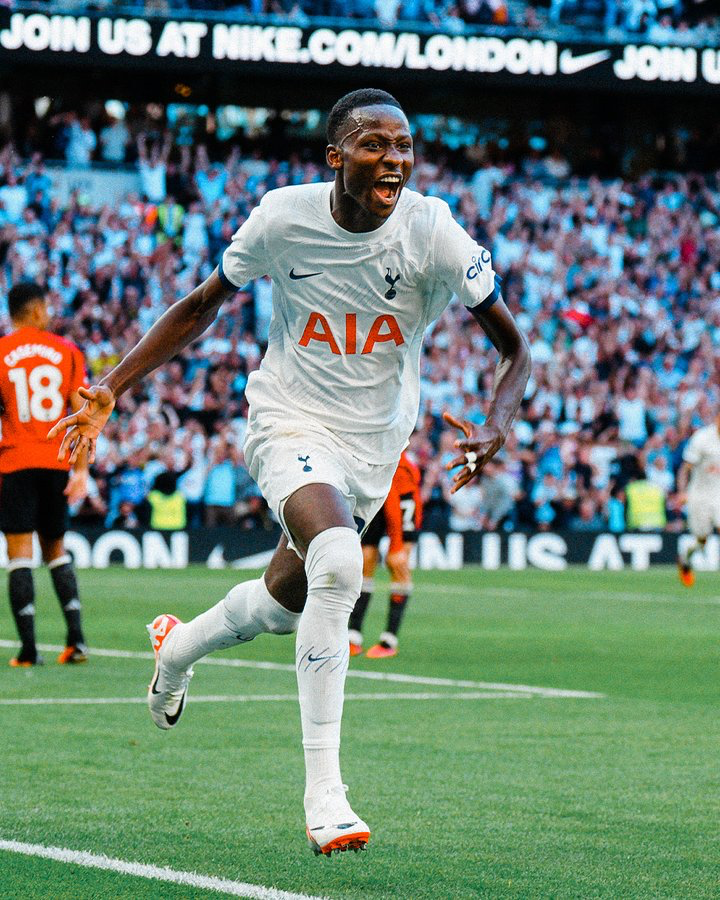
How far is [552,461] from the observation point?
967 inches

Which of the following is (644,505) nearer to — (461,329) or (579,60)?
(461,329)

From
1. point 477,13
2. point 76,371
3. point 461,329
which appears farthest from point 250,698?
point 477,13

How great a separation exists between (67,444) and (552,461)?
769 inches

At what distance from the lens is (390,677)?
1026 cm

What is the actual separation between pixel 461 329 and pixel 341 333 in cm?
2096

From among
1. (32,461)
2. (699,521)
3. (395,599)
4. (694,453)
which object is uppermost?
(32,461)

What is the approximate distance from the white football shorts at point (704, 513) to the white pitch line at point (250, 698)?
11.1m

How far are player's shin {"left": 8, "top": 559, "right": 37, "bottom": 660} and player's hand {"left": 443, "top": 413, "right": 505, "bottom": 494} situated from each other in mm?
5633

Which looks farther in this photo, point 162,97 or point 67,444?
point 162,97

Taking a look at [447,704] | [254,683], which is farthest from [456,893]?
[254,683]

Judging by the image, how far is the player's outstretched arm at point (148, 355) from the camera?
17.8ft

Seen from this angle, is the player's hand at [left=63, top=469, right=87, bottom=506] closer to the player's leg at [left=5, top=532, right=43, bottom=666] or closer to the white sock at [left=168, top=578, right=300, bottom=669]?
the player's leg at [left=5, top=532, right=43, bottom=666]

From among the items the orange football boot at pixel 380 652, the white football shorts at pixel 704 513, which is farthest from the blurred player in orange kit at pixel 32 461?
the white football shorts at pixel 704 513

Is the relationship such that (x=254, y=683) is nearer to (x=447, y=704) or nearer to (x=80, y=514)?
(x=447, y=704)
